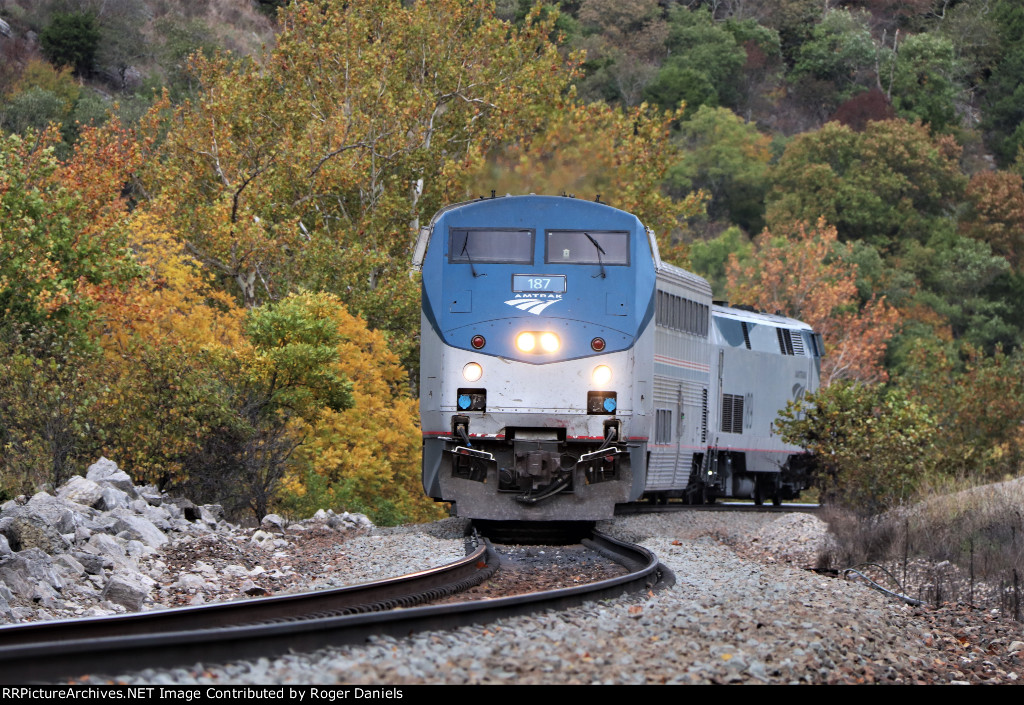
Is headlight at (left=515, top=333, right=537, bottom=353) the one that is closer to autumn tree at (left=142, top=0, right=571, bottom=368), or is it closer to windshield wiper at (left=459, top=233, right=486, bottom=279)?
windshield wiper at (left=459, top=233, right=486, bottom=279)

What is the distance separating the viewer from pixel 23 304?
20.3 meters

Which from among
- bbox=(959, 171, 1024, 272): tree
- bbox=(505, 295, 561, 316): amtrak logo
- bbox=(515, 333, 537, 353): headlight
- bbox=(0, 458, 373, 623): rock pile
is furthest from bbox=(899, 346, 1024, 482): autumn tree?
bbox=(959, 171, 1024, 272): tree

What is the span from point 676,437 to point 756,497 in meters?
10.1

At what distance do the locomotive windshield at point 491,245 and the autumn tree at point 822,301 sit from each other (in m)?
41.9

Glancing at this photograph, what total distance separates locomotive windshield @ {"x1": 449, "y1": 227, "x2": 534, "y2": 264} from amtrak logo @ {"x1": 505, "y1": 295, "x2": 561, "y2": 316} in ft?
1.74

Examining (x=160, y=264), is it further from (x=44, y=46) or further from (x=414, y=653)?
(x=44, y=46)

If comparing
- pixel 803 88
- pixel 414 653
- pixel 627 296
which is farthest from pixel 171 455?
pixel 803 88

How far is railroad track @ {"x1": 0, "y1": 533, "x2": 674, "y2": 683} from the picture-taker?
660 centimetres

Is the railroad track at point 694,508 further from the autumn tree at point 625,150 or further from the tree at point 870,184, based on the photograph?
the tree at point 870,184

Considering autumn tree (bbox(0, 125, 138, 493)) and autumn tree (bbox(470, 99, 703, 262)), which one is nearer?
autumn tree (bbox(0, 125, 138, 493))

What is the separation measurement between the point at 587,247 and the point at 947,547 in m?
5.83

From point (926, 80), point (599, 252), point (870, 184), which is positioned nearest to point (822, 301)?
point (870, 184)

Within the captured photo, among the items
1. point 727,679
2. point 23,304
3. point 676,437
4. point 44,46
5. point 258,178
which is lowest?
point 727,679

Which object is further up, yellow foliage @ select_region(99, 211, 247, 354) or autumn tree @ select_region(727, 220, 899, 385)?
autumn tree @ select_region(727, 220, 899, 385)
